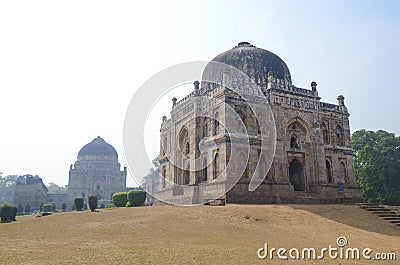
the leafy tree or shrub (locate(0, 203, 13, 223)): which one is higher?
the leafy tree

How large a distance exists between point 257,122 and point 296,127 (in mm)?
3698

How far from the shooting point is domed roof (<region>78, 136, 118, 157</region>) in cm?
6131

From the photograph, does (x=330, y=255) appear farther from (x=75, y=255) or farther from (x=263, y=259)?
(x=75, y=255)

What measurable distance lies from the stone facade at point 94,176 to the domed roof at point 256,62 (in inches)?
1529

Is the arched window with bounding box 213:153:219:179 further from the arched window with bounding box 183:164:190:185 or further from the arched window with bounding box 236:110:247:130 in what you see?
the arched window with bounding box 183:164:190:185

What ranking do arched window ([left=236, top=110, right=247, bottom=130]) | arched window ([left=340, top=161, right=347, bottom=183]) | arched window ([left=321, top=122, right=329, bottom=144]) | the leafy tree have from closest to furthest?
arched window ([left=236, top=110, right=247, bottom=130]) → arched window ([left=340, top=161, right=347, bottom=183]) → arched window ([left=321, top=122, right=329, bottom=144]) → the leafy tree

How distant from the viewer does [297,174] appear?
25.0 metres

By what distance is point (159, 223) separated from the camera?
13.3 meters

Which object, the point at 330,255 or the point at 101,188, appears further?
the point at 101,188

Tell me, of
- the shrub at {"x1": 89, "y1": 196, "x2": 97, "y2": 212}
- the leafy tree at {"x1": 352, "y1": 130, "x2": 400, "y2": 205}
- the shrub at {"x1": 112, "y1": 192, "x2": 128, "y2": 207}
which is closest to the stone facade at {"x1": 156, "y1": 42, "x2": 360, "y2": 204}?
the shrub at {"x1": 112, "y1": 192, "x2": 128, "y2": 207}

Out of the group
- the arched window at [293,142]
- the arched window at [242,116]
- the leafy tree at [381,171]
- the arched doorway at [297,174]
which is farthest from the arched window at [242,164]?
the leafy tree at [381,171]

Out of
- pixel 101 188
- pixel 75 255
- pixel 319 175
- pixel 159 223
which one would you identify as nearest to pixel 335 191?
pixel 319 175

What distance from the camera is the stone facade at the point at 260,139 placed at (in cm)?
2200

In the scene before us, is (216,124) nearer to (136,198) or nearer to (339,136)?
(136,198)
